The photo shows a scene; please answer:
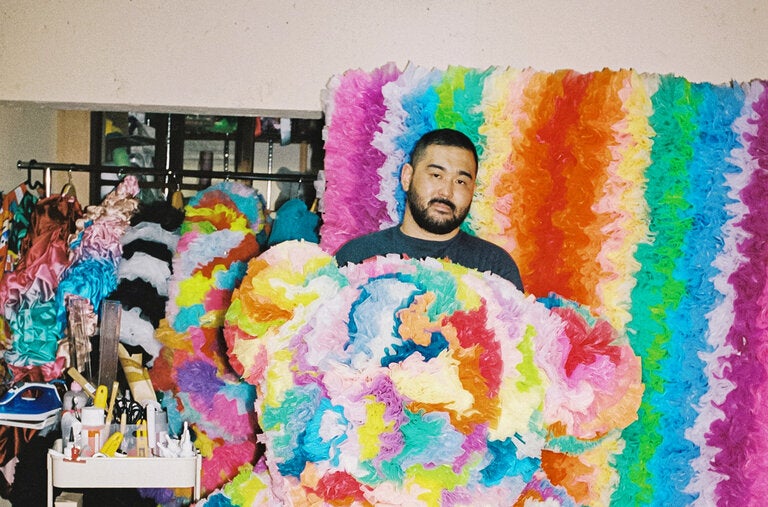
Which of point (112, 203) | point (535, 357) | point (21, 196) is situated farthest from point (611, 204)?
point (21, 196)

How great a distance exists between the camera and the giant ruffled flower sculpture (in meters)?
1.11

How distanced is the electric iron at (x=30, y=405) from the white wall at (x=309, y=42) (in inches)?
37.0

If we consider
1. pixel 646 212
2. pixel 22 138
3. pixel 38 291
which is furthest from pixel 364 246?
pixel 22 138

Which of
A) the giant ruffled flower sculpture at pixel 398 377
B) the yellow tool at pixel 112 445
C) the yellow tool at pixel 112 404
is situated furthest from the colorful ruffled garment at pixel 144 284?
the giant ruffled flower sculpture at pixel 398 377

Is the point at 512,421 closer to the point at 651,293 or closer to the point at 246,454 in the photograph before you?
the point at 651,293

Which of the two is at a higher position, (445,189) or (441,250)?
(445,189)

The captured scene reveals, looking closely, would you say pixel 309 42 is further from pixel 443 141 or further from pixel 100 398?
pixel 100 398

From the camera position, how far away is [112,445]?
1871 millimetres

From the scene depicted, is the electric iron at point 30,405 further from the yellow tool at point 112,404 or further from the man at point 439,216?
the man at point 439,216

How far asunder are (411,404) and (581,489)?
802 mm

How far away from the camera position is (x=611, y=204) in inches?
68.1

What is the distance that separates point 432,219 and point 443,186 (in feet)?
0.28

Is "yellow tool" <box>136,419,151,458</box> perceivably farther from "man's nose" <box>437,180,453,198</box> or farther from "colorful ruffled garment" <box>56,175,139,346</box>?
"man's nose" <box>437,180,453,198</box>

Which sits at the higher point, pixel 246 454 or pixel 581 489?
pixel 581 489
